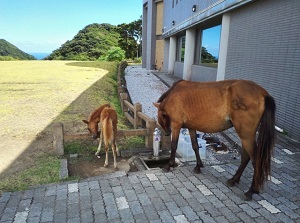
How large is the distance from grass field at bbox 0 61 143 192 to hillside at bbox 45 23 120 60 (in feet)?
143

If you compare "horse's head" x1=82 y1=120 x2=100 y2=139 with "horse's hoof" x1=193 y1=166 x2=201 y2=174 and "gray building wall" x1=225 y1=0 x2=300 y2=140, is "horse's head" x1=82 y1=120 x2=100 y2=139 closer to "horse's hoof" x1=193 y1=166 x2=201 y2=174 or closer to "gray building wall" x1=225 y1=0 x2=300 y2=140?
"horse's hoof" x1=193 y1=166 x2=201 y2=174

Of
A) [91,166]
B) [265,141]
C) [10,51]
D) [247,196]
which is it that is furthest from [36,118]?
[10,51]

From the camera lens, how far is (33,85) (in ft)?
43.5

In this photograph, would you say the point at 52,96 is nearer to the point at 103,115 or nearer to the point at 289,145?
the point at 103,115

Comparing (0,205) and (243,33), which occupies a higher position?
(243,33)

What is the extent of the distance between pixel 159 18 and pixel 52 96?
1864cm

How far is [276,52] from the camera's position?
6.39 m

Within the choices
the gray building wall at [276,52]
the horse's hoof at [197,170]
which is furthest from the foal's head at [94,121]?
the gray building wall at [276,52]

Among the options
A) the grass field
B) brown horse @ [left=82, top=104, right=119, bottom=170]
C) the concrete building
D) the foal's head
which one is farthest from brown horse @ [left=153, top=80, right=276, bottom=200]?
the concrete building

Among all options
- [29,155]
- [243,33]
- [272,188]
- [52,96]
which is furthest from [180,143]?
[52,96]

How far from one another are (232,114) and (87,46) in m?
59.9

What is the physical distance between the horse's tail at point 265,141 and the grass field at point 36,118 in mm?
3101

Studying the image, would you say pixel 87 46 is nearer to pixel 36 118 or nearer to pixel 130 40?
pixel 130 40

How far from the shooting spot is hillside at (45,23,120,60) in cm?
5594
